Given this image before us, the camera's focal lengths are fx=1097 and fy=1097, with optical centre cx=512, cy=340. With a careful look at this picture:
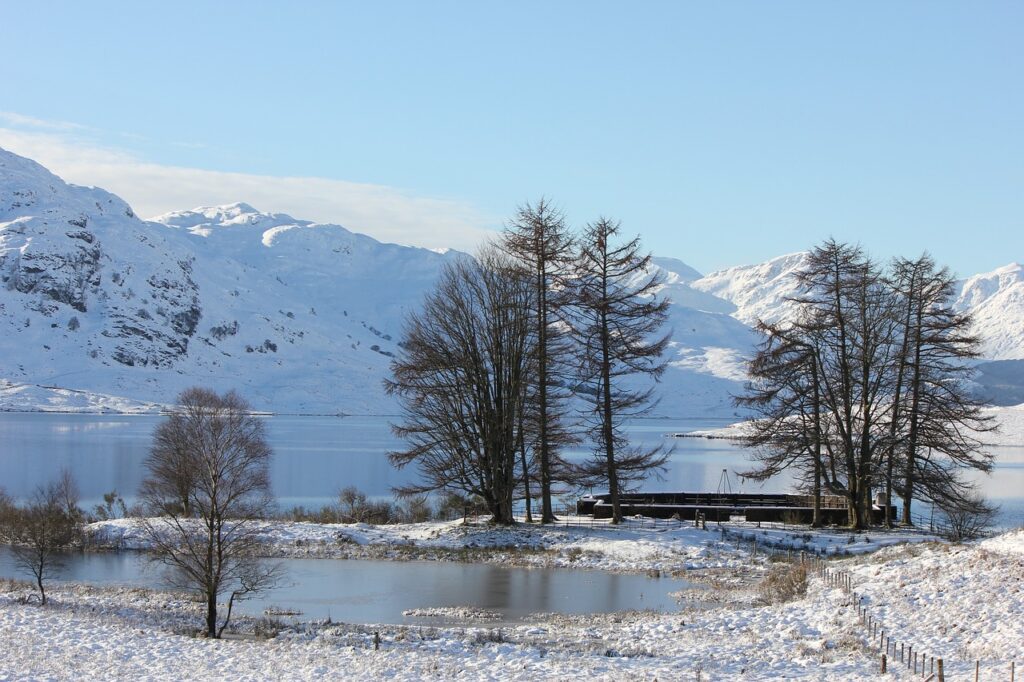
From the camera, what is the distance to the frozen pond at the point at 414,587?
96.5 feet

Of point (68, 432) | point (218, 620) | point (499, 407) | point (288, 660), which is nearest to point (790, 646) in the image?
point (288, 660)

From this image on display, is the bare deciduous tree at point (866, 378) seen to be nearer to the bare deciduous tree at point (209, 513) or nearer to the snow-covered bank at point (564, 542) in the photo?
the snow-covered bank at point (564, 542)

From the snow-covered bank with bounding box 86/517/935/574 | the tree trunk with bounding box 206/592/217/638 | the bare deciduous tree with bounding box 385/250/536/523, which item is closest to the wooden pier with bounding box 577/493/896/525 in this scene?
the snow-covered bank with bounding box 86/517/935/574

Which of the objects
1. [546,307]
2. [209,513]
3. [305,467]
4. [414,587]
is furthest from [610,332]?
[305,467]

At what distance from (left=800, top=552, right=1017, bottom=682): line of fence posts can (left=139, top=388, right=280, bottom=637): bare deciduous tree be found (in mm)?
13850

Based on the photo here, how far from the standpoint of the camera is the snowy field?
20.4m

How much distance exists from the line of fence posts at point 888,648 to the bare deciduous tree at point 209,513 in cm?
1385

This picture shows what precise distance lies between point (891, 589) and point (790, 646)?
379 cm

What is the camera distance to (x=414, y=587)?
107 feet

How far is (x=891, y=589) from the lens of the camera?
2477cm

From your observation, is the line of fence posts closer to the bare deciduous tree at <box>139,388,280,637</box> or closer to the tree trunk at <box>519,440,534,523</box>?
the bare deciduous tree at <box>139,388,280,637</box>

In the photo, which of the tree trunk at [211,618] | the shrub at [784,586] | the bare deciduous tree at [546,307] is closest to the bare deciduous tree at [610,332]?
the bare deciduous tree at [546,307]

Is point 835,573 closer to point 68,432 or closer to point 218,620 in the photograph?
point 218,620

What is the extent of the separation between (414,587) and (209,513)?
7.00 metres
